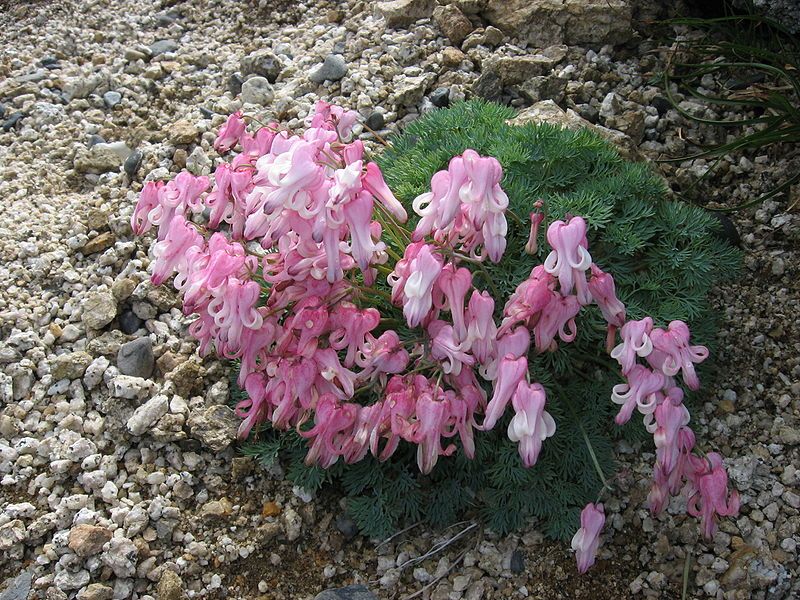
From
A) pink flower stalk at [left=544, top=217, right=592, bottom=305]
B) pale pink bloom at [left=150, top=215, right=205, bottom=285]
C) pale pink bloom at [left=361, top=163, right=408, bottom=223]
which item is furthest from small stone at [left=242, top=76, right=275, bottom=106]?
pink flower stalk at [left=544, top=217, right=592, bottom=305]

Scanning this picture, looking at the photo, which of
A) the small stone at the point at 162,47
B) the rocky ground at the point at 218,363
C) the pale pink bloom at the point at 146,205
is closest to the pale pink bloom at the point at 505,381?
the rocky ground at the point at 218,363

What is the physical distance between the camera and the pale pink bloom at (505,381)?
2.28 meters

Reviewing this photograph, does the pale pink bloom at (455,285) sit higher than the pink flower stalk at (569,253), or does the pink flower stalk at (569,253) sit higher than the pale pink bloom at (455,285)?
the pink flower stalk at (569,253)

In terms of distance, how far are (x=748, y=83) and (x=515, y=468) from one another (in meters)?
2.91

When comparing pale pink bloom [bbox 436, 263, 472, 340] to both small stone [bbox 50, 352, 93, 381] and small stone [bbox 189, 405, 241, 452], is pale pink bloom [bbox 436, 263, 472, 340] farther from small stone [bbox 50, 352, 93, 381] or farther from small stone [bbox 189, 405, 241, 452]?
small stone [bbox 50, 352, 93, 381]

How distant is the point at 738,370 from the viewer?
353 centimetres

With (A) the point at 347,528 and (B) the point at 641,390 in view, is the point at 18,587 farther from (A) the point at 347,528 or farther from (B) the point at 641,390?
(B) the point at 641,390

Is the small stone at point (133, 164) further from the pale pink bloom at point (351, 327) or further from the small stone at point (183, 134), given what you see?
the pale pink bloom at point (351, 327)

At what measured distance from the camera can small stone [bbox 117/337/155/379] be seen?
3.49m

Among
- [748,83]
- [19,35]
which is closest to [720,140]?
[748,83]

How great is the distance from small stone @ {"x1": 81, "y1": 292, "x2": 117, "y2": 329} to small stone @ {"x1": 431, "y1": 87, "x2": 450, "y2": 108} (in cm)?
203

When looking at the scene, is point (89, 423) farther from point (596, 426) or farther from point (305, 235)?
Answer: point (596, 426)

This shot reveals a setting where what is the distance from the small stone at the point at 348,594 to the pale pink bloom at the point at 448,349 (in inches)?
35.5

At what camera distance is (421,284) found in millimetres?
2318
